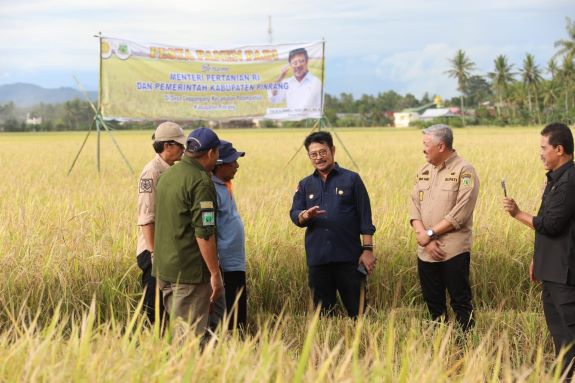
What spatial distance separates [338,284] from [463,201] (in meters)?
1.04

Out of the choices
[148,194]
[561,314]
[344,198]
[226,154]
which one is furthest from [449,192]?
[148,194]

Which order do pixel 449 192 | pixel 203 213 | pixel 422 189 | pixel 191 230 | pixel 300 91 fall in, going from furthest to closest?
pixel 300 91, pixel 422 189, pixel 449 192, pixel 191 230, pixel 203 213

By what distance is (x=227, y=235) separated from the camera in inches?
174

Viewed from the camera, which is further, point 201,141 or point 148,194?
point 148,194

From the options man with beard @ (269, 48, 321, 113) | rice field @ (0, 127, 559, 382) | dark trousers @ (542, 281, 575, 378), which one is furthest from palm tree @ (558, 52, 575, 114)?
dark trousers @ (542, 281, 575, 378)

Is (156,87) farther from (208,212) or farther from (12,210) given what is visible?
(208,212)

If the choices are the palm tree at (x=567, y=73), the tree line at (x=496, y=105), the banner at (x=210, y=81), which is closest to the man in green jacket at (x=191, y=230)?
the banner at (x=210, y=81)

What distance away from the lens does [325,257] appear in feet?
16.1

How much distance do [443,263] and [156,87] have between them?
30.2 ft

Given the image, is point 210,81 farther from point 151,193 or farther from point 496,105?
point 496,105

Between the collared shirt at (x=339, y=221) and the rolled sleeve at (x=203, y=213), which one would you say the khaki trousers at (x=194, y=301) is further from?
the collared shirt at (x=339, y=221)

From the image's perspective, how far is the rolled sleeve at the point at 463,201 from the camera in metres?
4.94

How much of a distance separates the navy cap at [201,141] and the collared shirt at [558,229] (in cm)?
191

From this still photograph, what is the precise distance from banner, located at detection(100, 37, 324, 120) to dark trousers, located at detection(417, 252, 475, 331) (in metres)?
8.70
